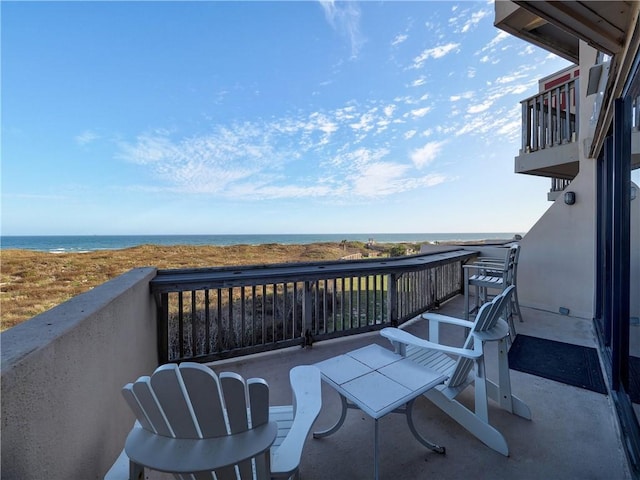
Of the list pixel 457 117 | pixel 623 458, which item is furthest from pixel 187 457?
pixel 457 117

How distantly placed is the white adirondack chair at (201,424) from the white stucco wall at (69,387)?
0.21 metres

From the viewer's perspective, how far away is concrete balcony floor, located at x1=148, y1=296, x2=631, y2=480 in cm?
154

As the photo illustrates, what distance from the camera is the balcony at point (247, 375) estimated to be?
825 mm

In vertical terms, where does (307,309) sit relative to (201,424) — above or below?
below

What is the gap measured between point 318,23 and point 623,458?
7.75 meters

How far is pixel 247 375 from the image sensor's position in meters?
2.64

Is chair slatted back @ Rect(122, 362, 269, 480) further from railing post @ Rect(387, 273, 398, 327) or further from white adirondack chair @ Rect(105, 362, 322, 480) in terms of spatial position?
railing post @ Rect(387, 273, 398, 327)

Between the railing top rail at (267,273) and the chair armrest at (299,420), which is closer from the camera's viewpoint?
the chair armrest at (299,420)

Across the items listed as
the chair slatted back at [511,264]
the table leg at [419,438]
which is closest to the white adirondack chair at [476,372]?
the table leg at [419,438]

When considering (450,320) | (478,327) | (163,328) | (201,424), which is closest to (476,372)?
(478,327)

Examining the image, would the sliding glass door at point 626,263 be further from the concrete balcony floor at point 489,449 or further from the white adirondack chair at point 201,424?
the white adirondack chair at point 201,424

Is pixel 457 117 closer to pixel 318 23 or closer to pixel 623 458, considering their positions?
pixel 318 23

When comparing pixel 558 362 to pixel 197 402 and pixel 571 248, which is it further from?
pixel 197 402

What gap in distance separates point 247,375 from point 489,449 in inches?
78.2
